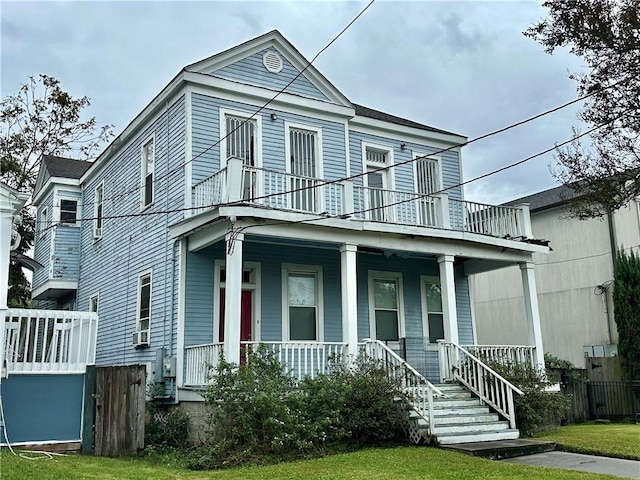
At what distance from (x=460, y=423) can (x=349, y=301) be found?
325cm

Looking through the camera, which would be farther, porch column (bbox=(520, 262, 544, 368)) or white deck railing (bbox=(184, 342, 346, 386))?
porch column (bbox=(520, 262, 544, 368))

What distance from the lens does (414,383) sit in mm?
12477

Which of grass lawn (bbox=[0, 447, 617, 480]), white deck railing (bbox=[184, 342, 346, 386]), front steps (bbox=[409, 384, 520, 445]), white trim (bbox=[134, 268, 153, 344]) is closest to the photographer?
grass lawn (bbox=[0, 447, 617, 480])

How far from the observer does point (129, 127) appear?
1764cm

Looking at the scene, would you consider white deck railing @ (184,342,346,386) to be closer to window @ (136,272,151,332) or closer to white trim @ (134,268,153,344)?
white trim @ (134,268,153,344)

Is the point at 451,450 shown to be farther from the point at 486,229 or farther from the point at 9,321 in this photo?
the point at 9,321

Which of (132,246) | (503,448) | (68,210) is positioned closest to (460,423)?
(503,448)

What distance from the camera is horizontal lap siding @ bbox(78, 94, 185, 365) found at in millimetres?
14773

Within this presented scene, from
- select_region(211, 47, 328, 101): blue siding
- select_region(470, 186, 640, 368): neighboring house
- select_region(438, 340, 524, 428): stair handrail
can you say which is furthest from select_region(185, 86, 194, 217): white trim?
select_region(470, 186, 640, 368): neighboring house

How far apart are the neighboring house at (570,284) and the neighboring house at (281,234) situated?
659cm

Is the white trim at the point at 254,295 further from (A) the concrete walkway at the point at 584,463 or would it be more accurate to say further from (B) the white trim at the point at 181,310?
(A) the concrete walkway at the point at 584,463

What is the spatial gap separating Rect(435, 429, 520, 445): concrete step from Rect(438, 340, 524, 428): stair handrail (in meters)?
0.27

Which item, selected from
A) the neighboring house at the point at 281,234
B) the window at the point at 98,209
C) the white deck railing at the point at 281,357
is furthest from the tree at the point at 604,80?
the window at the point at 98,209

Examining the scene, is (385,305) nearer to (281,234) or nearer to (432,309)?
(432,309)
